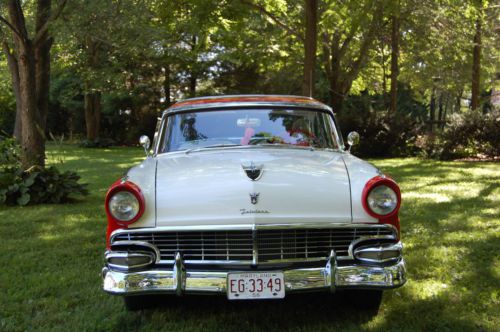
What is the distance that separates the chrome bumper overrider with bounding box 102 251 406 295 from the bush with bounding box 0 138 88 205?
19.1 feet

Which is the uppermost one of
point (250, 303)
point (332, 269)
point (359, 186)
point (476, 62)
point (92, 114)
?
point (476, 62)

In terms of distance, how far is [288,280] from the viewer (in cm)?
311

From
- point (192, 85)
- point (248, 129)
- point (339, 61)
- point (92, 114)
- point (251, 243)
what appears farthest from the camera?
point (192, 85)

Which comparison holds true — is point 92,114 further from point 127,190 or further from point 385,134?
point 127,190

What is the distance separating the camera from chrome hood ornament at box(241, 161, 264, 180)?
3.29 metres

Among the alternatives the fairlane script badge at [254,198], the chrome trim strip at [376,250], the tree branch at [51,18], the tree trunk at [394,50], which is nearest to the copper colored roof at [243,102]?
the fairlane script badge at [254,198]

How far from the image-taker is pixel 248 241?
3.19m

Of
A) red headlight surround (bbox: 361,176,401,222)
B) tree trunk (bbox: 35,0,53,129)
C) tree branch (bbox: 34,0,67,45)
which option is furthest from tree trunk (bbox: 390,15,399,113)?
red headlight surround (bbox: 361,176,401,222)

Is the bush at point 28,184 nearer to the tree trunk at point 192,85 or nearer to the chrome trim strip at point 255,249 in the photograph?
the chrome trim strip at point 255,249

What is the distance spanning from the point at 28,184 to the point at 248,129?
5.42 metres

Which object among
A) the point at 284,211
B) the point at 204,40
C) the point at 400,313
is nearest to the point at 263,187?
A: the point at 284,211

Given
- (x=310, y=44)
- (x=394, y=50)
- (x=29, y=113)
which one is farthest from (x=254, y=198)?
(x=394, y=50)

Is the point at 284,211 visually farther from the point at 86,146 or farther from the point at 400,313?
the point at 86,146

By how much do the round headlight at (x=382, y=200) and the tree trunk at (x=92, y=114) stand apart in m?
25.3
